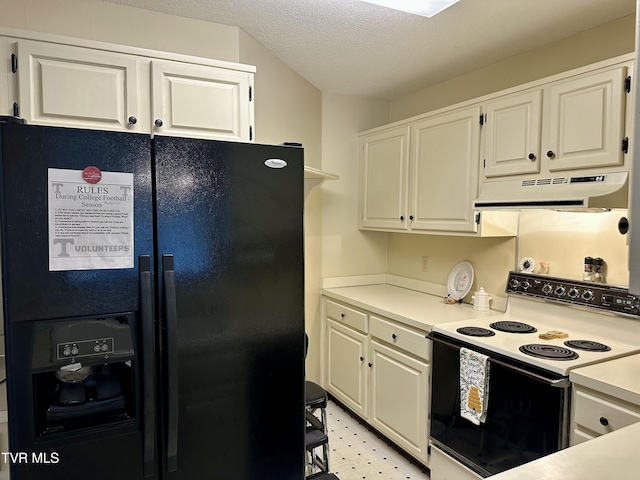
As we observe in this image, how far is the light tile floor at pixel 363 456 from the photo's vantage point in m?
2.43

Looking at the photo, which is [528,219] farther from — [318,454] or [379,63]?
[318,454]

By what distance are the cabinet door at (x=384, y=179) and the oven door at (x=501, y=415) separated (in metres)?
1.13

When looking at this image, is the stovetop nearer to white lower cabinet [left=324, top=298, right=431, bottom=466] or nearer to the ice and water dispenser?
white lower cabinet [left=324, top=298, right=431, bottom=466]

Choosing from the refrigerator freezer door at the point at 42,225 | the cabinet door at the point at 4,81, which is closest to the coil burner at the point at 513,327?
the refrigerator freezer door at the point at 42,225

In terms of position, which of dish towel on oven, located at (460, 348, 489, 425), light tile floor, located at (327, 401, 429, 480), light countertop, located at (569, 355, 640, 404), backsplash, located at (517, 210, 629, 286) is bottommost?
light tile floor, located at (327, 401, 429, 480)

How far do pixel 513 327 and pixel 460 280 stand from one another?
0.72 meters

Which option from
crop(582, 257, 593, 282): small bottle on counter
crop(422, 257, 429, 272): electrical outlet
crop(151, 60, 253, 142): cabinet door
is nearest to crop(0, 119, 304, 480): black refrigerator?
crop(151, 60, 253, 142): cabinet door

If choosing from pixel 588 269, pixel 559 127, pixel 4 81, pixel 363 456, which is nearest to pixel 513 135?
pixel 559 127

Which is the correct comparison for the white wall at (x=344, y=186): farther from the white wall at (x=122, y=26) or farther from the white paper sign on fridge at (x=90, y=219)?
the white paper sign on fridge at (x=90, y=219)

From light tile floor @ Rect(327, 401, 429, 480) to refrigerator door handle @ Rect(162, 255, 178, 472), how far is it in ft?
4.28

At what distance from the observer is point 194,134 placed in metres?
A: 2.04

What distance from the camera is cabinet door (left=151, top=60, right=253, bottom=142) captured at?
198cm

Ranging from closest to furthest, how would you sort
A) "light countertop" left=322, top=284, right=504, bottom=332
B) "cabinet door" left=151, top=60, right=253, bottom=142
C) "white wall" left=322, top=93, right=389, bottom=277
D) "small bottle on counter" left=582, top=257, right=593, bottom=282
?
"cabinet door" left=151, top=60, right=253, bottom=142 < "small bottle on counter" left=582, top=257, right=593, bottom=282 < "light countertop" left=322, top=284, right=504, bottom=332 < "white wall" left=322, top=93, right=389, bottom=277

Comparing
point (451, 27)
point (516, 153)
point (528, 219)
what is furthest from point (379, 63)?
point (528, 219)
